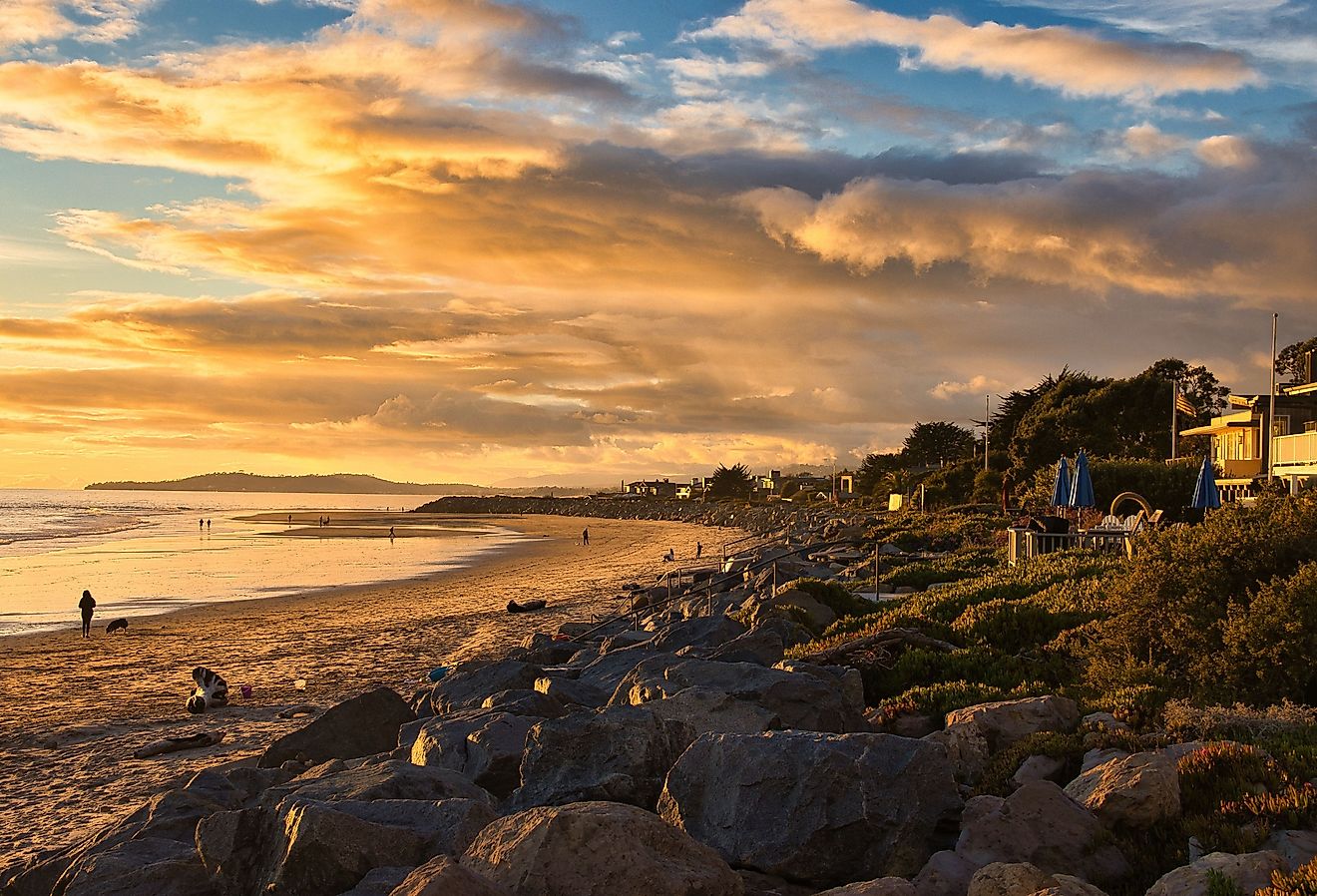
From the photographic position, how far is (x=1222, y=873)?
597cm

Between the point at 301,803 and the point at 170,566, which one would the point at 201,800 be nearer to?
the point at 301,803

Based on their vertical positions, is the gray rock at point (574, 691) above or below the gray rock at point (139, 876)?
above

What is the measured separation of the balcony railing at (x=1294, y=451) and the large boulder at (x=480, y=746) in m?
46.5

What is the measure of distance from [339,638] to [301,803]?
2237cm

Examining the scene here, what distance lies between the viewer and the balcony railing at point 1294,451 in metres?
45.7

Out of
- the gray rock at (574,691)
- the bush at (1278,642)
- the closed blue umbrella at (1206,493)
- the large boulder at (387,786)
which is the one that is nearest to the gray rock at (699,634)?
the gray rock at (574,691)

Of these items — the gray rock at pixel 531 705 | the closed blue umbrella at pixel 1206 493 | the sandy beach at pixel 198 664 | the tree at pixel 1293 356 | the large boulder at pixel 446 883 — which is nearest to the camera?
the large boulder at pixel 446 883

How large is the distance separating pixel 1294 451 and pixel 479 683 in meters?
46.0

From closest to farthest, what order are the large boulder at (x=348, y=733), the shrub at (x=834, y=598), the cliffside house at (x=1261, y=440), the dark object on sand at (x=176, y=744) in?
the large boulder at (x=348, y=733) < the dark object on sand at (x=176, y=744) < the shrub at (x=834, y=598) < the cliffside house at (x=1261, y=440)

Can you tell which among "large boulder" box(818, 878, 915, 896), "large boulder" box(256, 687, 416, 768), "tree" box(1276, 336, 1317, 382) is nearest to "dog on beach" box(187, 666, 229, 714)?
"large boulder" box(256, 687, 416, 768)

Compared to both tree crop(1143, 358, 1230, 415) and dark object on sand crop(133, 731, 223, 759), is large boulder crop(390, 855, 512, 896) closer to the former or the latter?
dark object on sand crop(133, 731, 223, 759)

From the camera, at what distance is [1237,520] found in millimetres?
12594

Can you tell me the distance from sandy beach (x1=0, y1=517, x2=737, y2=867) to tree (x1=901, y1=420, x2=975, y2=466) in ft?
290

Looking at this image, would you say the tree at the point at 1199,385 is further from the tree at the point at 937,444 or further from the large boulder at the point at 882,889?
the large boulder at the point at 882,889
